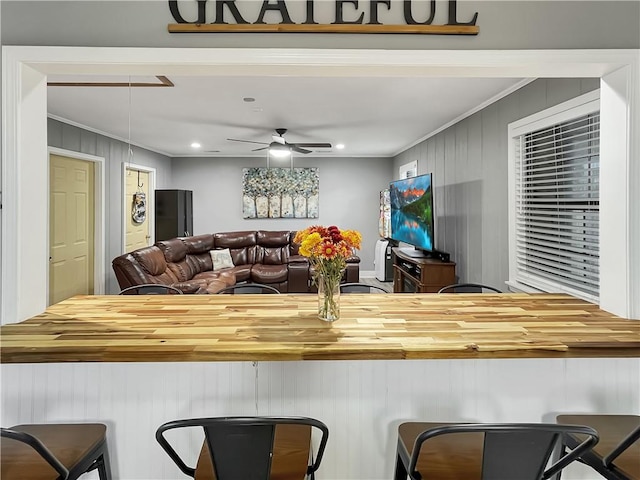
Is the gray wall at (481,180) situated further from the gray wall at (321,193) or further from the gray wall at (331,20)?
the gray wall at (321,193)

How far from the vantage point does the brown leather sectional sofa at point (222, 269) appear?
172 inches

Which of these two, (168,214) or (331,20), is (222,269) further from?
(331,20)

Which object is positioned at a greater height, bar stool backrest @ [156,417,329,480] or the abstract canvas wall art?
the abstract canvas wall art

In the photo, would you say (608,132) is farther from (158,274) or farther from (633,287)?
(158,274)

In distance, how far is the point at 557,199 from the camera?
3098 millimetres

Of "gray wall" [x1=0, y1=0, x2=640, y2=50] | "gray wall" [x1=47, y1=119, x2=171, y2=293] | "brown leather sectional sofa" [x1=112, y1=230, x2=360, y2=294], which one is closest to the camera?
"gray wall" [x1=0, y1=0, x2=640, y2=50]

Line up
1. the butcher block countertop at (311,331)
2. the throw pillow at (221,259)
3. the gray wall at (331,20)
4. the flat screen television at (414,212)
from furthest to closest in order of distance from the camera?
the throw pillow at (221,259), the flat screen television at (414,212), the gray wall at (331,20), the butcher block countertop at (311,331)

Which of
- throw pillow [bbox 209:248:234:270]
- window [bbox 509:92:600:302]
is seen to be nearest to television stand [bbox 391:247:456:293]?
window [bbox 509:92:600:302]

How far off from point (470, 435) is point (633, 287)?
1.05 m

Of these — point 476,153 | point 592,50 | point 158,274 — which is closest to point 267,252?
point 158,274

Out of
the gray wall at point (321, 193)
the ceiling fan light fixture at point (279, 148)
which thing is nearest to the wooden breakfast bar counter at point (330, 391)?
the ceiling fan light fixture at point (279, 148)

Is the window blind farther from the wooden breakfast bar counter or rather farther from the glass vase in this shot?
the glass vase

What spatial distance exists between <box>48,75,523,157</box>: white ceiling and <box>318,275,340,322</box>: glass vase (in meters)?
1.74

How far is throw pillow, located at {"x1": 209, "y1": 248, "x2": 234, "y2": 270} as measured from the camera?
6.50m
